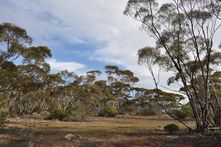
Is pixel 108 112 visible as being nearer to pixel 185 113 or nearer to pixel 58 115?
pixel 185 113

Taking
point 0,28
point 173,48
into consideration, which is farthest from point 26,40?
point 173,48

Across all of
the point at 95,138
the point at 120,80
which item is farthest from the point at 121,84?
the point at 95,138

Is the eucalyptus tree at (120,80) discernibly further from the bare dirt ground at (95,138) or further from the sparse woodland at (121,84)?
the bare dirt ground at (95,138)

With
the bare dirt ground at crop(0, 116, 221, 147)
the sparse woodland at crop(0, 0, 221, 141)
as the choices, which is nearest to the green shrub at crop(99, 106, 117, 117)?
the sparse woodland at crop(0, 0, 221, 141)

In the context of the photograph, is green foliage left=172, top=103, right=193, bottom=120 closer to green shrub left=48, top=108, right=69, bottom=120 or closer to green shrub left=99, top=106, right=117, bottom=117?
green shrub left=99, top=106, right=117, bottom=117

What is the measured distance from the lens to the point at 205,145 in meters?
13.4

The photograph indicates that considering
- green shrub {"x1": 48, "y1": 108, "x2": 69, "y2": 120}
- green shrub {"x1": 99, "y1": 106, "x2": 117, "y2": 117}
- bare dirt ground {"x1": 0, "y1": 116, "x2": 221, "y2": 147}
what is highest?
green shrub {"x1": 99, "y1": 106, "x2": 117, "y2": 117}

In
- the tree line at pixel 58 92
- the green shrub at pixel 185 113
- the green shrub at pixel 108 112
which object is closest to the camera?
the tree line at pixel 58 92

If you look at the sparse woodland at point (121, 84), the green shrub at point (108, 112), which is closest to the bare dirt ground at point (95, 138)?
the sparse woodland at point (121, 84)

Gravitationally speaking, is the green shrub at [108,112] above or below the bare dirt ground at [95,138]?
above

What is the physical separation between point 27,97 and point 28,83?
15.4 meters

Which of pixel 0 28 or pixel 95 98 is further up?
pixel 0 28

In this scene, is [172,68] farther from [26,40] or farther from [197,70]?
[26,40]

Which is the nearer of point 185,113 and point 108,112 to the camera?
point 185,113
